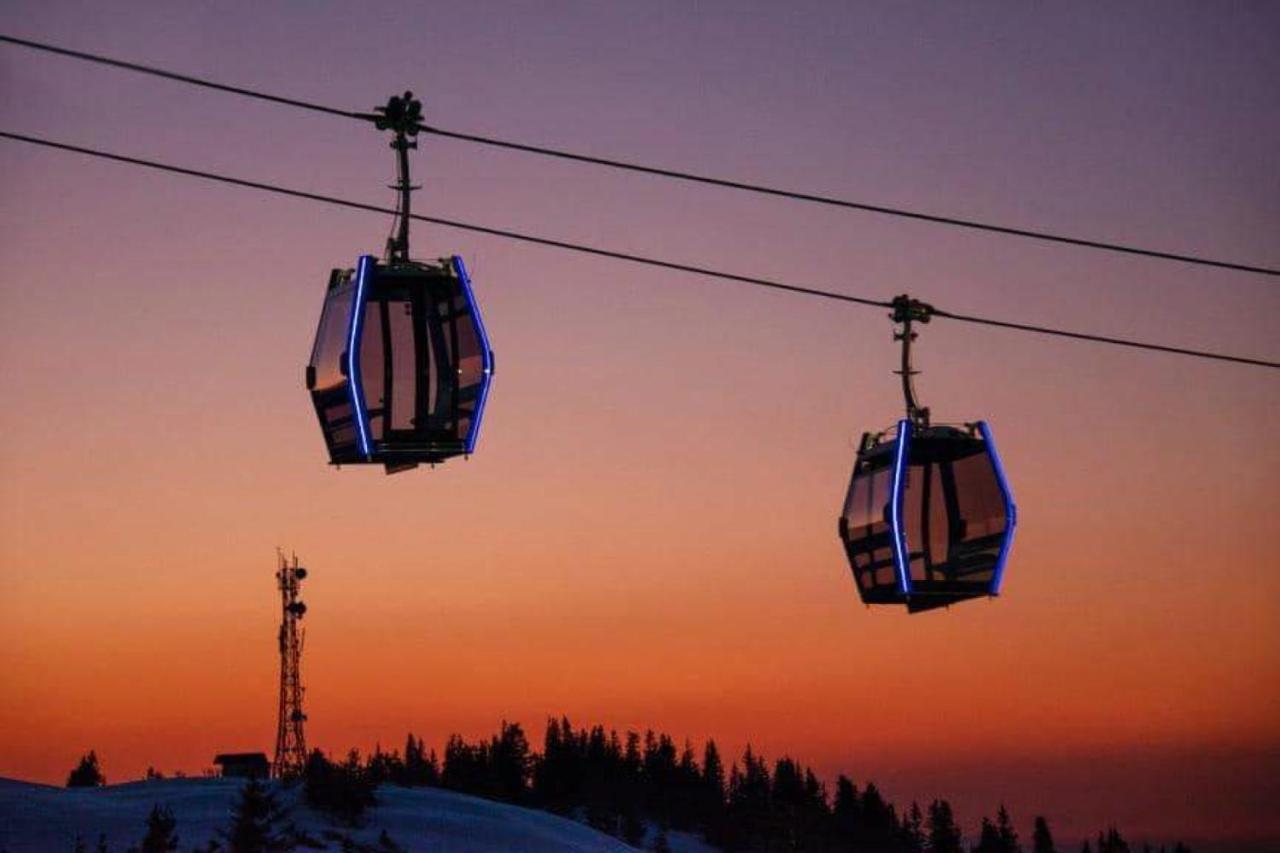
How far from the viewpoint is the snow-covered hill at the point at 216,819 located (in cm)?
4497

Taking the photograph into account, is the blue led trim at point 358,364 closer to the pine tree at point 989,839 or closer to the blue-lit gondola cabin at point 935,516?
the blue-lit gondola cabin at point 935,516

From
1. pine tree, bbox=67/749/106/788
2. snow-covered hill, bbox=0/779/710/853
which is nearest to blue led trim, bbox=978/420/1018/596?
snow-covered hill, bbox=0/779/710/853

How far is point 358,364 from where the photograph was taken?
747 inches

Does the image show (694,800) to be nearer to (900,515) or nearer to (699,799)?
(699,799)

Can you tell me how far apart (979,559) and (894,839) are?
6614 inches

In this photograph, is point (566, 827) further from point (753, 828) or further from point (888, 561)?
point (753, 828)

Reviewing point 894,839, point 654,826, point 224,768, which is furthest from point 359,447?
point 894,839

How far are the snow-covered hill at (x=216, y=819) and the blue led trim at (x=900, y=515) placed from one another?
85.7 ft

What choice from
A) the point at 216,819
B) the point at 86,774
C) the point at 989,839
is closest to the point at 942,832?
the point at 989,839

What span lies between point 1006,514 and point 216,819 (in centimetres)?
2955

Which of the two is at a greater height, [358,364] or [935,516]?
[358,364]

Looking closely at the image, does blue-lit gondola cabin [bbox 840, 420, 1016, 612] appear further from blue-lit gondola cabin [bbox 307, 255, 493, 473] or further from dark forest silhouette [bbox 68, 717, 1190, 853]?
dark forest silhouette [bbox 68, 717, 1190, 853]

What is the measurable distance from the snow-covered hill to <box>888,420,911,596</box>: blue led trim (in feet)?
85.7

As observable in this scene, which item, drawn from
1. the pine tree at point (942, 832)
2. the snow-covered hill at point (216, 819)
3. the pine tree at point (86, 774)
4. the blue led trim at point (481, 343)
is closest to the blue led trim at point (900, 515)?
the blue led trim at point (481, 343)
